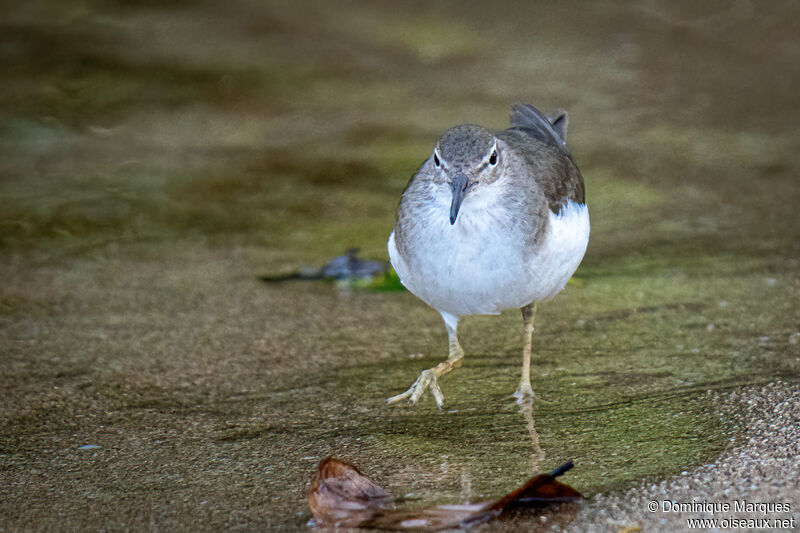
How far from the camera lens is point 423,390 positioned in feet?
14.5

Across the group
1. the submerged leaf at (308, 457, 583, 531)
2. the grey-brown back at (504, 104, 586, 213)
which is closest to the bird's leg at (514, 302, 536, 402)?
the grey-brown back at (504, 104, 586, 213)

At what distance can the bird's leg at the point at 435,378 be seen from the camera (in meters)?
4.37

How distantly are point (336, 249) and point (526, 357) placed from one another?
2296mm

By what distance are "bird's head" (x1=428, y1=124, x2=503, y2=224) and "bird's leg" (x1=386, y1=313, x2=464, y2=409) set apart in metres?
0.77

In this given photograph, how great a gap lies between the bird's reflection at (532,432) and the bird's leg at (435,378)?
37 cm

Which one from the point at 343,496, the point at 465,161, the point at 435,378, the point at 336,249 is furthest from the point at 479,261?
the point at 336,249

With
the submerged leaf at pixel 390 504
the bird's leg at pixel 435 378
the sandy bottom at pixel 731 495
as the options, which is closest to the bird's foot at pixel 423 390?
the bird's leg at pixel 435 378

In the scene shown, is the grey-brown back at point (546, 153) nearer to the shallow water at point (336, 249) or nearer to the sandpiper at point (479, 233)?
the sandpiper at point (479, 233)

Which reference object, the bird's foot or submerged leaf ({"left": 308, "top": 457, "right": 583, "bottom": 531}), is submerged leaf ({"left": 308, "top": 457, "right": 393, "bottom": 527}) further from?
the bird's foot

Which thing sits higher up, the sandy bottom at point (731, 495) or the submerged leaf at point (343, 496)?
the sandy bottom at point (731, 495)

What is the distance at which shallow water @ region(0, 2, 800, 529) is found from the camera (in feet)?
12.7

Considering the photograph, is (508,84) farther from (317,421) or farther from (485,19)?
(317,421)

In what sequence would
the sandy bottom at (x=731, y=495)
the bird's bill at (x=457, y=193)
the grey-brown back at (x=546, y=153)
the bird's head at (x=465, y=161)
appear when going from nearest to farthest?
the sandy bottom at (x=731, y=495) → the bird's bill at (x=457, y=193) → the bird's head at (x=465, y=161) → the grey-brown back at (x=546, y=153)

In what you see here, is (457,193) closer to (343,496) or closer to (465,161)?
(465,161)
